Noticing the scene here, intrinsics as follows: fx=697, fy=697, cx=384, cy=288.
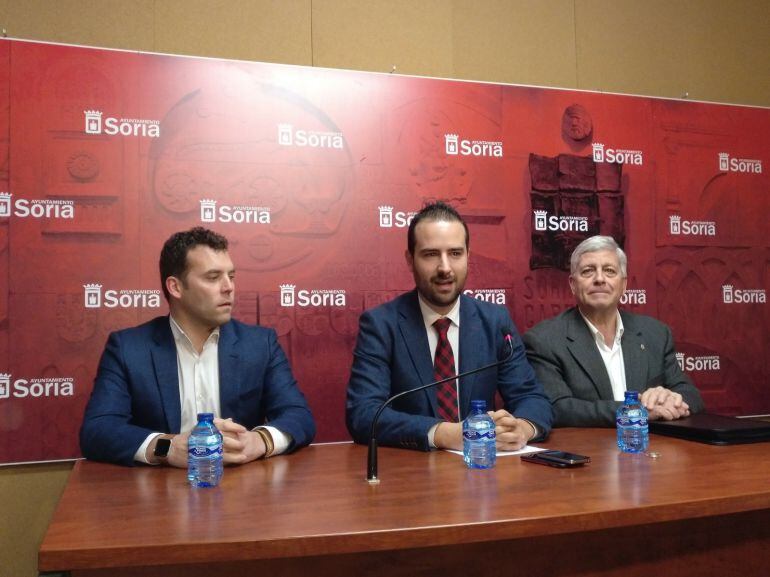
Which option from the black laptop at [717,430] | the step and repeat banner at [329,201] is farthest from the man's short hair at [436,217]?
the black laptop at [717,430]

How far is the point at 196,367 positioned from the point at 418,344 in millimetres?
809

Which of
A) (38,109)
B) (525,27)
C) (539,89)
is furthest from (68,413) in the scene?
(525,27)

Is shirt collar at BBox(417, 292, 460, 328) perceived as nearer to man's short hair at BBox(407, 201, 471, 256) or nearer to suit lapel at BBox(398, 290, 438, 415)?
suit lapel at BBox(398, 290, 438, 415)

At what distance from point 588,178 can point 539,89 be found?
0.52m

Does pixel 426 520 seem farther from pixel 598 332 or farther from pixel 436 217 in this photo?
pixel 598 332

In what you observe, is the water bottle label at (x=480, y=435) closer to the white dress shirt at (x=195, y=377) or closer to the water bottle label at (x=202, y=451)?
the water bottle label at (x=202, y=451)

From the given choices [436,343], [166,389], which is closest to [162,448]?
[166,389]

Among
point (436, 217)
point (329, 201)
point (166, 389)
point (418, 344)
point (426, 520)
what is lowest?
point (426, 520)

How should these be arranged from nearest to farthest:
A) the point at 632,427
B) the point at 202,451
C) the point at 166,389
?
the point at 202,451 → the point at 632,427 → the point at 166,389

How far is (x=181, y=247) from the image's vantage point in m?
2.63

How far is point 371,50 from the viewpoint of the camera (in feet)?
11.1

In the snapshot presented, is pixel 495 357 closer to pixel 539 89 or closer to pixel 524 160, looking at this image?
pixel 524 160

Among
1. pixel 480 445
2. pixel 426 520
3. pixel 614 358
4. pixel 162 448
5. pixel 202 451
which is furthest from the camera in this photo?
pixel 614 358

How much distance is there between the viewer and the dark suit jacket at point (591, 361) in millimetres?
2820
